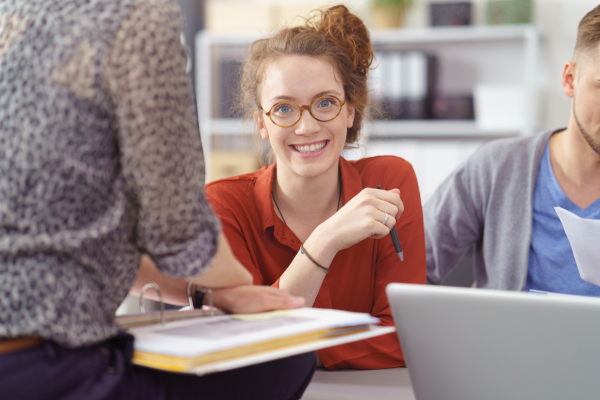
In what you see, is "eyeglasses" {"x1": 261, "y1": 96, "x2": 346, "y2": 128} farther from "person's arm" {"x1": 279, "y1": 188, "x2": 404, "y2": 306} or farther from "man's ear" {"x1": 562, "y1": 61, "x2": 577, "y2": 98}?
"man's ear" {"x1": 562, "y1": 61, "x2": 577, "y2": 98}

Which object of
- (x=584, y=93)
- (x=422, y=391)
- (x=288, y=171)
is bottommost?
(x=422, y=391)

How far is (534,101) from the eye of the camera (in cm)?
294

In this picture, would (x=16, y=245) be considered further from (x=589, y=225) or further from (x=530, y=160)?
(x=530, y=160)

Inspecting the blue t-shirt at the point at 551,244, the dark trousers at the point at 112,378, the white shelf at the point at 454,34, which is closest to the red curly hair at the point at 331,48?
the blue t-shirt at the point at 551,244

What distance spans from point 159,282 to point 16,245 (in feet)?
0.90

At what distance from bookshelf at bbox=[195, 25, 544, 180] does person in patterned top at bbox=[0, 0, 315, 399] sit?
2376mm

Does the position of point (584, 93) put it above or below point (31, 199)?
above

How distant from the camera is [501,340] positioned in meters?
0.62

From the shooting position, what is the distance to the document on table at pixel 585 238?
942mm

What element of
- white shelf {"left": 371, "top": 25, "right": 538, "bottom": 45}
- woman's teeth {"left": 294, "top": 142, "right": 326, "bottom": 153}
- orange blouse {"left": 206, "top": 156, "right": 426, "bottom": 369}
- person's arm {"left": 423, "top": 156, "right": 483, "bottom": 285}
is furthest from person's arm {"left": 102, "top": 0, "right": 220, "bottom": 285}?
white shelf {"left": 371, "top": 25, "right": 538, "bottom": 45}

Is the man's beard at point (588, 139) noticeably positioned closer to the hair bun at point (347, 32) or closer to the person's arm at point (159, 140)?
the hair bun at point (347, 32)

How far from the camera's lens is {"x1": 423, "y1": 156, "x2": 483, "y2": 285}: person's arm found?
143 cm

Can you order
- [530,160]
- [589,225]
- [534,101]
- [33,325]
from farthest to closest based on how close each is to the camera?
[534,101]
[530,160]
[589,225]
[33,325]

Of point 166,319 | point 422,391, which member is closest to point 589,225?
point 422,391
